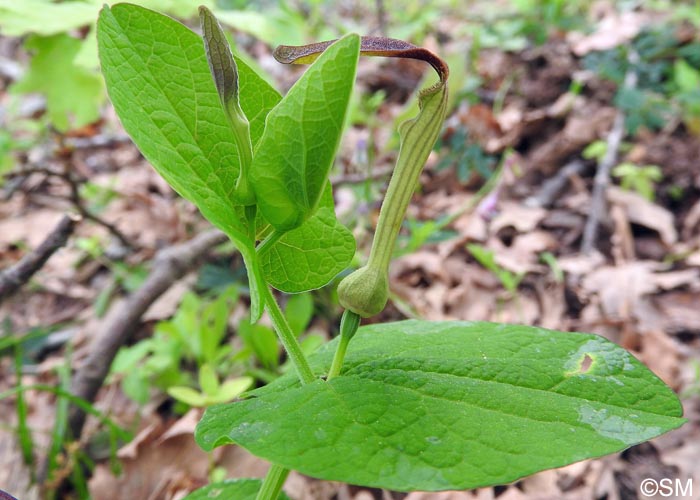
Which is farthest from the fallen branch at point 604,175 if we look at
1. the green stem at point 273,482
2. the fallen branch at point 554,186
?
the green stem at point 273,482

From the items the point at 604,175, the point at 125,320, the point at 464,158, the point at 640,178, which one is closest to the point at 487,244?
the point at 464,158

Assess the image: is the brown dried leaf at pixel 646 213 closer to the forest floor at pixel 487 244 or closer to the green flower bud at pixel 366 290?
the forest floor at pixel 487 244

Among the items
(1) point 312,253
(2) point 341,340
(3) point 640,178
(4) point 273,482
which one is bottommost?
(3) point 640,178

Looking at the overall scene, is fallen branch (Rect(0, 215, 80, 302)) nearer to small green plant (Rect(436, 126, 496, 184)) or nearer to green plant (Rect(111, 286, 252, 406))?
green plant (Rect(111, 286, 252, 406))

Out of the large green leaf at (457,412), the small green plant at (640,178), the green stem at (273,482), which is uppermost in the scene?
the large green leaf at (457,412)

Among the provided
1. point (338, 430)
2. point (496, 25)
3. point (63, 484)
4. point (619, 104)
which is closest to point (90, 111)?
point (63, 484)

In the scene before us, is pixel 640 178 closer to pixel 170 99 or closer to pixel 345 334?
pixel 345 334
